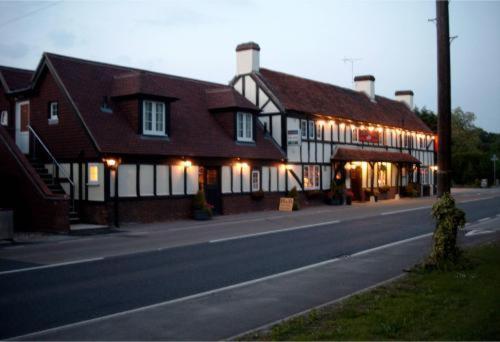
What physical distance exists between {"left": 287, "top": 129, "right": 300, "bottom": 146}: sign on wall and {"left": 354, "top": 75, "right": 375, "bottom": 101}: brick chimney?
55.3 feet

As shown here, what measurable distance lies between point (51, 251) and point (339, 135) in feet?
84.9

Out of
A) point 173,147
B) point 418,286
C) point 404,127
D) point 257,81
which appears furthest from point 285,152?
point 418,286

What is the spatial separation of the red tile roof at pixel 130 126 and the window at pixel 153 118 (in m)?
0.48

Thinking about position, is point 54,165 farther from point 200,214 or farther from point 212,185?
point 212,185

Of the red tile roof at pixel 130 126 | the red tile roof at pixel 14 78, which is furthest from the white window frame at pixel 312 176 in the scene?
the red tile roof at pixel 14 78

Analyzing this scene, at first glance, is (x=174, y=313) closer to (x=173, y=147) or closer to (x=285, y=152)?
(x=173, y=147)

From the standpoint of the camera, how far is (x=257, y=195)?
30094mm

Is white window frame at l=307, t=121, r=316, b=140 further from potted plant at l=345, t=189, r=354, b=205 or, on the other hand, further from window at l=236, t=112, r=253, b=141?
window at l=236, t=112, r=253, b=141

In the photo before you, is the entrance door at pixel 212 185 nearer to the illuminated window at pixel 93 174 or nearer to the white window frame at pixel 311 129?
the illuminated window at pixel 93 174

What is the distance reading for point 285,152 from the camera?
32.9 metres

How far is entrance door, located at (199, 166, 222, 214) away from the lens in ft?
89.6

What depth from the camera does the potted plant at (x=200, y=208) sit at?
25.5 metres

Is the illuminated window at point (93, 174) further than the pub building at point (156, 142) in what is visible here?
Yes

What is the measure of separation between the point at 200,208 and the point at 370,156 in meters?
18.2
